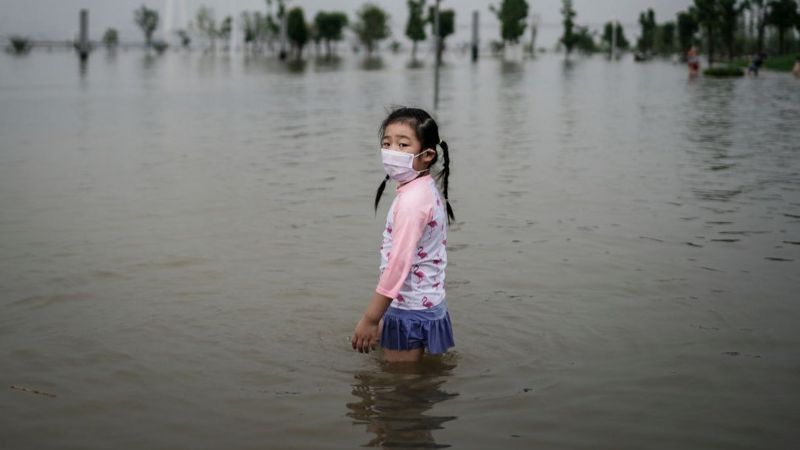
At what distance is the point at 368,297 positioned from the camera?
6254mm

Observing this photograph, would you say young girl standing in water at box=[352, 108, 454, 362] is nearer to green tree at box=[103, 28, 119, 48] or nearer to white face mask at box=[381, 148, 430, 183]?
white face mask at box=[381, 148, 430, 183]

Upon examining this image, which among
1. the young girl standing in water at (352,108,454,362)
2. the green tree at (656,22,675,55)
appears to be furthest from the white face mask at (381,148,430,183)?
the green tree at (656,22,675,55)

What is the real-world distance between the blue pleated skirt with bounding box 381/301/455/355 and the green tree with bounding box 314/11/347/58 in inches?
4837

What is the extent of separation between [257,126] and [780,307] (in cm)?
1349

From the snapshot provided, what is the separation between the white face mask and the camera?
4078 mm

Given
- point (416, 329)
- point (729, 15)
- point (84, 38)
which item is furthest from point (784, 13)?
point (416, 329)

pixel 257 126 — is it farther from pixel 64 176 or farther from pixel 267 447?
pixel 267 447

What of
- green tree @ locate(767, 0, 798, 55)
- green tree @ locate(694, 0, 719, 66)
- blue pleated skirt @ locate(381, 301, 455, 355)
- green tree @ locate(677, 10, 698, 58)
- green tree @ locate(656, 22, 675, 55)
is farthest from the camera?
green tree @ locate(656, 22, 675, 55)

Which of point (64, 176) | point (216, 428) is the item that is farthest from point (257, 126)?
point (216, 428)

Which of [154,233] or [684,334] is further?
[154,233]

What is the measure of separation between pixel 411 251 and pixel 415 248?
48 millimetres

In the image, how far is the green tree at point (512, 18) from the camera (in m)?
125

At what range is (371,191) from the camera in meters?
10.5

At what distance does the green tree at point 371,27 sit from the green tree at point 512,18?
1499 cm
